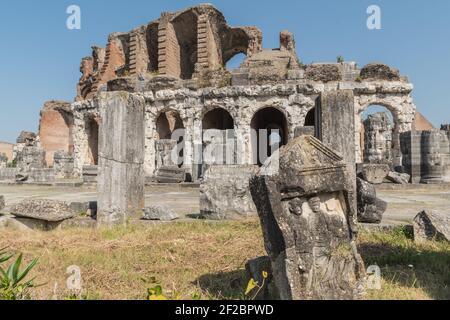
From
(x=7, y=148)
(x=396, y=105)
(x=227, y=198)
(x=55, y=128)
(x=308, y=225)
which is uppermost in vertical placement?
(x=55, y=128)

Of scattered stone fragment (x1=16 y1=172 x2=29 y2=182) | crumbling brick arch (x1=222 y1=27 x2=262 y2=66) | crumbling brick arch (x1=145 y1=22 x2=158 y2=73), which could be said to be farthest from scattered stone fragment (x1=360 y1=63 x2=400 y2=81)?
scattered stone fragment (x1=16 y1=172 x2=29 y2=182)

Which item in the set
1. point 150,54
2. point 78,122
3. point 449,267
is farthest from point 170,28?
point 449,267

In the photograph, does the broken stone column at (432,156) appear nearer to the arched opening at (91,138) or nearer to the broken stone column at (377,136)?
the broken stone column at (377,136)

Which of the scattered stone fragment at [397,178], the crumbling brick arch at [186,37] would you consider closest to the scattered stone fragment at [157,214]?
the scattered stone fragment at [397,178]

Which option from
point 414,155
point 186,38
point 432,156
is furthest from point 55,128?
point 432,156

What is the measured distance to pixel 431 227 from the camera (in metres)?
4.21

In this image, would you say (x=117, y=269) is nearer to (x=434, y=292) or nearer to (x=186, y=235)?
(x=186, y=235)

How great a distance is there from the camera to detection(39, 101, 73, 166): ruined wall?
98.3ft

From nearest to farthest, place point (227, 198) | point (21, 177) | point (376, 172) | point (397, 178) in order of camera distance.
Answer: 1. point (227, 198)
2. point (376, 172)
3. point (397, 178)
4. point (21, 177)

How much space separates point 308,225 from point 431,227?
255 centimetres

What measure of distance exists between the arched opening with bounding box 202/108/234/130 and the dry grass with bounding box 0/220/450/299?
13.7m

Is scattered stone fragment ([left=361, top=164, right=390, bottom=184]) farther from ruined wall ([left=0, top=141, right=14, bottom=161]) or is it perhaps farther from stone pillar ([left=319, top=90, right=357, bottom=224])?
ruined wall ([left=0, top=141, right=14, bottom=161])

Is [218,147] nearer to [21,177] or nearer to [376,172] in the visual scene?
[376,172]

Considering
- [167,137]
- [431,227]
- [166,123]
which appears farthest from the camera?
[167,137]
